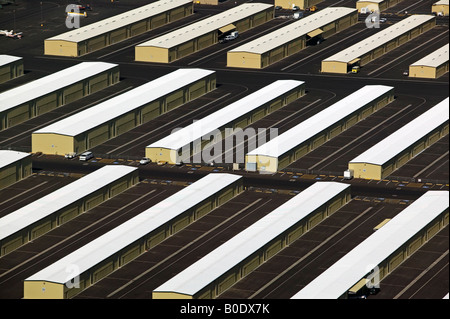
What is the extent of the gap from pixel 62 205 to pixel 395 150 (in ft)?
190

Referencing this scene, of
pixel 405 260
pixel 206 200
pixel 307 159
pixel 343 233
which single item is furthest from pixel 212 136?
pixel 405 260

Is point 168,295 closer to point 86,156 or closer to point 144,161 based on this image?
point 144,161

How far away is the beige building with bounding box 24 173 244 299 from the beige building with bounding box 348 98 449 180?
21321 mm

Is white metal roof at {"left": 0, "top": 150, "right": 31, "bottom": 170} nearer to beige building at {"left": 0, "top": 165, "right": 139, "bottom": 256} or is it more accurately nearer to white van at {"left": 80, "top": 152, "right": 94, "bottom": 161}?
white van at {"left": 80, "top": 152, "right": 94, "bottom": 161}

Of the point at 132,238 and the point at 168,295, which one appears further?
the point at 132,238

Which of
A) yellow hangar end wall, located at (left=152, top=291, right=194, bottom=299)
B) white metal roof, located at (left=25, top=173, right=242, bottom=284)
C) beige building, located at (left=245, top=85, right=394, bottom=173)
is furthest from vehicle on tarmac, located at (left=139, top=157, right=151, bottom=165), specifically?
yellow hangar end wall, located at (left=152, top=291, right=194, bottom=299)

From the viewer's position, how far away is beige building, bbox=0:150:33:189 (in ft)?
577

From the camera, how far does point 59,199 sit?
527ft

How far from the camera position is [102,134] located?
198875mm

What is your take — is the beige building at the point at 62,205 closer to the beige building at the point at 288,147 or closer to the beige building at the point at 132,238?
the beige building at the point at 132,238

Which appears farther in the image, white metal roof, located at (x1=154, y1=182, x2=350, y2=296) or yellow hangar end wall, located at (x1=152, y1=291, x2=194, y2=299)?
white metal roof, located at (x1=154, y1=182, x2=350, y2=296)

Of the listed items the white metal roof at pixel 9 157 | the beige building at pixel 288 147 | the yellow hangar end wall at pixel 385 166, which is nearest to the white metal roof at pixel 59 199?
the white metal roof at pixel 9 157

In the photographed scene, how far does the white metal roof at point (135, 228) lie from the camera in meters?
134
